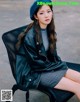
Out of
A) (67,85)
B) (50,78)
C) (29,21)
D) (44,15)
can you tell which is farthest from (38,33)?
(29,21)

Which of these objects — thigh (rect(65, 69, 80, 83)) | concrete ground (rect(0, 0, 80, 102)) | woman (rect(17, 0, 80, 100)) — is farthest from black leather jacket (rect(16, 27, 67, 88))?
concrete ground (rect(0, 0, 80, 102))

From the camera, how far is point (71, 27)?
528cm

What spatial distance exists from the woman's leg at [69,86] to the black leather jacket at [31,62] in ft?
0.46

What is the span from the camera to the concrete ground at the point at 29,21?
3.72 meters

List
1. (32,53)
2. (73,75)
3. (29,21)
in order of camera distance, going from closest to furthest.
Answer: (32,53) < (73,75) < (29,21)

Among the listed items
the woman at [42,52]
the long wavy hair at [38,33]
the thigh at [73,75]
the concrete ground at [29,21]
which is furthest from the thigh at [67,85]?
the concrete ground at [29,21]

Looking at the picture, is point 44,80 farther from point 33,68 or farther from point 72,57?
point 72,57

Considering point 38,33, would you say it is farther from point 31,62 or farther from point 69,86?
point 69,86

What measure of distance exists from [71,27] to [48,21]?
2345 millimetres

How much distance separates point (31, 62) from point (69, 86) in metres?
0.36

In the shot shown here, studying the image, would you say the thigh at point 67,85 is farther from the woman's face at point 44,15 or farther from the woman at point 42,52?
the woman's face at point 44,15

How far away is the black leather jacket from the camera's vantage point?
2.93 meters

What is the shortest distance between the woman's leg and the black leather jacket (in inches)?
5.6

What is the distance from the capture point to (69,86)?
2.94 metres
